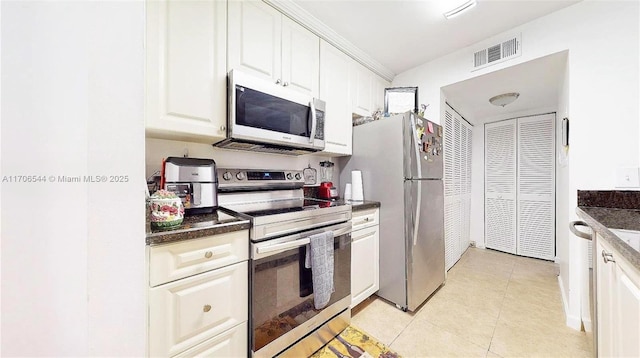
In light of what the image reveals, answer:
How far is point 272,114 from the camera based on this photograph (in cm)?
148

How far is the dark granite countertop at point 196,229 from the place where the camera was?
87 cm

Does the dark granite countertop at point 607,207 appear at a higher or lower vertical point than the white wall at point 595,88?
lower

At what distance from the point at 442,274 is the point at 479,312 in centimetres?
43

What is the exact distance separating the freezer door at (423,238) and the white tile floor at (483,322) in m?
0.16

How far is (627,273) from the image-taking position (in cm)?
67

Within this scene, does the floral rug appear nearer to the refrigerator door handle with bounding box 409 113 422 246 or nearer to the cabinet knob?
the refrigerator door handle with bounding box 409 113 422 246

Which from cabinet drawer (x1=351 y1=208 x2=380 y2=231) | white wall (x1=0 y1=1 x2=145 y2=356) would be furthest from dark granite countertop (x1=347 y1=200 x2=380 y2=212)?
white wall (x1=0 y1=1 x2=145 y2=356)

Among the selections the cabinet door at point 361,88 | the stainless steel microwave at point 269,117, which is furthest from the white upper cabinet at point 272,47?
the cabinet door at point 361,88

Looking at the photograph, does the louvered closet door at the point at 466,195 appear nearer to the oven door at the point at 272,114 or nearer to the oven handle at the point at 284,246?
the oven door at the point at 272,114

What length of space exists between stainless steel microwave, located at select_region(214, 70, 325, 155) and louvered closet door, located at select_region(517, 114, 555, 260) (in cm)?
313

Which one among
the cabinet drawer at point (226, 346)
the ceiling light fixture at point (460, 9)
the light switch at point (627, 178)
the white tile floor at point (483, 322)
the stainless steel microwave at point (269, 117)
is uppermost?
the ceiling light fixture at point (460, 9)

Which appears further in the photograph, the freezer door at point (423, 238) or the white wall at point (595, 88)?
the freezer door at point (423, 238)

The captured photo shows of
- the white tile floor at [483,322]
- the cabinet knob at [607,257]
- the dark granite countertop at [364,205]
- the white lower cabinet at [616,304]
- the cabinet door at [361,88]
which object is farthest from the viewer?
the cabinet door at [361,88]

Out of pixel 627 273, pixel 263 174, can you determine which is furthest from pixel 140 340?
pixel 627 273
